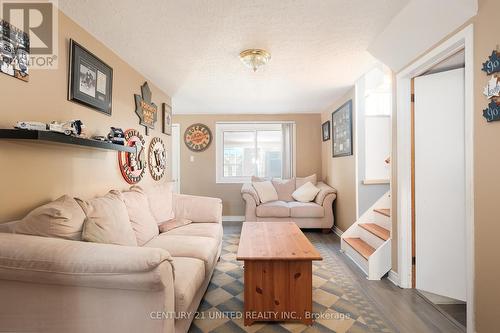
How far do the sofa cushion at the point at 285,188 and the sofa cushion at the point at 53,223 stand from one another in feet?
12.0

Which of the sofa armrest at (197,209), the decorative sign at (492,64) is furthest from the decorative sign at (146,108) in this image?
the decorative sign at (492,64)

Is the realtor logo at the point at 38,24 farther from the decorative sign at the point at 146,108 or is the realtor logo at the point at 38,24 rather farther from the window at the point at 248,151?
the window at the point at 248,151

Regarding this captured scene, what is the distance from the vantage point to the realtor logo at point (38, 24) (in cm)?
144

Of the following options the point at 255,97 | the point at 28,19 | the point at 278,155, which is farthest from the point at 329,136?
the point at 28,19

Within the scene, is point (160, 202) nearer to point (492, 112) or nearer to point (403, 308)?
point (403, 308)

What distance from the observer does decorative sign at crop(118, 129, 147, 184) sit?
254cm

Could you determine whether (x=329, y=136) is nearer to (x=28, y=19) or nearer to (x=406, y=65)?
(x=406, y=65)

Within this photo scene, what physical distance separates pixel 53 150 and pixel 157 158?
165 centimetres

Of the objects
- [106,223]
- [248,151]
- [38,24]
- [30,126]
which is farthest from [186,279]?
[248,151]

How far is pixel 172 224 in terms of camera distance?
253cm

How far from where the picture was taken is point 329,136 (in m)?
4.57

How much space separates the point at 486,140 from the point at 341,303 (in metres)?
1.54

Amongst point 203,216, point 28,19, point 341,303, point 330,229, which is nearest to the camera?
point 28,19

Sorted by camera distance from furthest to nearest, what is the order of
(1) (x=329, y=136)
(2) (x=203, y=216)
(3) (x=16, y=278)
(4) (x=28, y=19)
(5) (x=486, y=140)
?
(1) (x=329, y=136) < (2) (x=203, y=216) < (4) (x=28, y=19) < (5) (x=486, y=140) < (3) (x=16, y=278)
